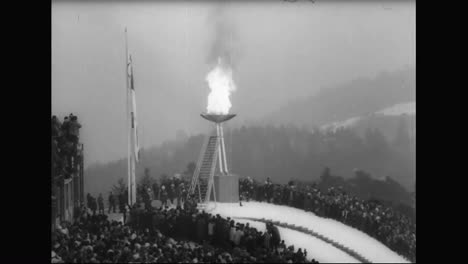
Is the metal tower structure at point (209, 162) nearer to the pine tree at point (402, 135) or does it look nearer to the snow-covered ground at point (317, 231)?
the snow-covered ground at point (317, 231)

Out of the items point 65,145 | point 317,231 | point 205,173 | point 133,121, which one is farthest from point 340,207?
point 65,145

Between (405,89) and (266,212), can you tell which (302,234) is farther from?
(405,89)

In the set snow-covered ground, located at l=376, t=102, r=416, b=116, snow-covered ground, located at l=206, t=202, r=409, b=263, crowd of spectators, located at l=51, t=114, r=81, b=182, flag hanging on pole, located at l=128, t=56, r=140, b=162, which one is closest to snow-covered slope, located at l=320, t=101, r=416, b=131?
snow-covered ground, located at l=376, t=102, r=416, b=116

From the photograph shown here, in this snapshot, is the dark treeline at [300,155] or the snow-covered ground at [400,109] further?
the snow-covered ground at [400,109]

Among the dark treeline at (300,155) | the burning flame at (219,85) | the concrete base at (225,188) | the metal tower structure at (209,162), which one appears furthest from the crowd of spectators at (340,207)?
the burning flame at (219,85)

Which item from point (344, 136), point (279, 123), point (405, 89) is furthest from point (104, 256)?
point (405, 89)

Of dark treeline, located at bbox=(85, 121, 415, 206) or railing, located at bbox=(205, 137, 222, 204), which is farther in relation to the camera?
dark treeline, located at bbox=(85, 121, 415, 206)

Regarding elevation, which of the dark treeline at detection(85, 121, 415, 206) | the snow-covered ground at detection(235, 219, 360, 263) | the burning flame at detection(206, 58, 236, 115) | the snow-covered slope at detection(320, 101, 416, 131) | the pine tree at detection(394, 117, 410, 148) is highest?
the burning flame at detection(206, 58, 236, 115)

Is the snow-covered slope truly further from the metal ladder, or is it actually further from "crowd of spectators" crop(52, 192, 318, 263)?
"crowd of spectators" crop(52, 192, 318, 263)

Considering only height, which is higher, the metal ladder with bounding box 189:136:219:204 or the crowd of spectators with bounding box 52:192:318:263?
the metal ladder with bounding box 189:136:219:204
